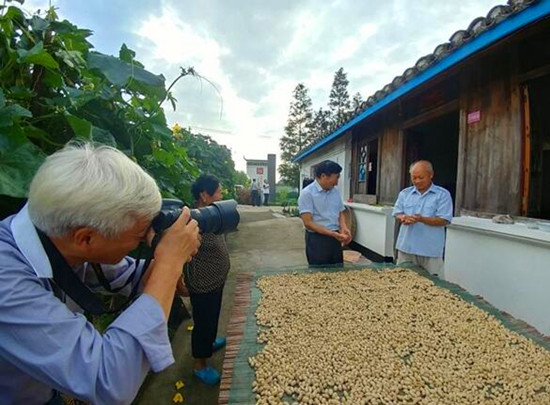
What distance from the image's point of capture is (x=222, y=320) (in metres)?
3.15

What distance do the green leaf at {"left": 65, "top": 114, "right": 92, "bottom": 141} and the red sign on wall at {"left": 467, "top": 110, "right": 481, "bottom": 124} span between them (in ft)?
9.81

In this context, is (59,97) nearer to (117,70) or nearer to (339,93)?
(117,70)

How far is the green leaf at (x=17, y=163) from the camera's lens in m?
1.01

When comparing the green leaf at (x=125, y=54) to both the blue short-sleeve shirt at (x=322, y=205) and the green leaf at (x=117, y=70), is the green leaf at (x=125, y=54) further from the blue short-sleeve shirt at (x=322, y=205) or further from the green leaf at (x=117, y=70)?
the blue short-sleeve shirt at (x=322, y=205)

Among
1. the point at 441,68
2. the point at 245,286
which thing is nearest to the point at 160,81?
the point at 245,286

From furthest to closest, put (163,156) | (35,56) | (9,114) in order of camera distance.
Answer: (163,156), (35,56), (9,114)

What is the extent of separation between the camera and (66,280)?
2.50 feet

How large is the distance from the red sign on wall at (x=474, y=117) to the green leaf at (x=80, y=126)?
2991 mm

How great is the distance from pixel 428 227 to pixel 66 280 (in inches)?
95.0

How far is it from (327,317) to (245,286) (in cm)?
65

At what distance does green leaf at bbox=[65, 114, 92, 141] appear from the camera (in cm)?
121

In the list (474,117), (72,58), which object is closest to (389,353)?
(72,58)

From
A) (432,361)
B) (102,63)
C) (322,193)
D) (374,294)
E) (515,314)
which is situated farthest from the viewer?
(322,193)

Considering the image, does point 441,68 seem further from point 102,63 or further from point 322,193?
point 102,63
